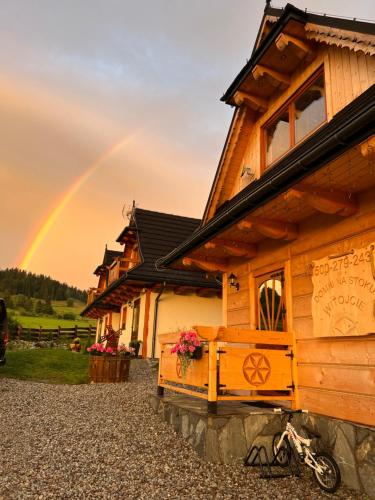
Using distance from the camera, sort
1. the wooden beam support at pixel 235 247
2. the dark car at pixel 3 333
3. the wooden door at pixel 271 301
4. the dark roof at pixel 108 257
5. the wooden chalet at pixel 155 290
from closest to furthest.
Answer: the wooden door at pixel 271 301 < the wooden beam support at pixel 235 247 < the dark car at pixel 3 333 < the wooden chalet at pixel 155 290 < the dark roof at pixel 108 257

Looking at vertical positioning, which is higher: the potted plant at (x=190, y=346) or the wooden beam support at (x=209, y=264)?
the wooden beam support at (x=209, y=264)

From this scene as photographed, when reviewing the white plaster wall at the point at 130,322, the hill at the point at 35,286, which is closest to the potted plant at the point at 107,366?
the white plaster wall at the point at 130,322

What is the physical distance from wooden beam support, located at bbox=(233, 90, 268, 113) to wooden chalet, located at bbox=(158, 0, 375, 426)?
3cm

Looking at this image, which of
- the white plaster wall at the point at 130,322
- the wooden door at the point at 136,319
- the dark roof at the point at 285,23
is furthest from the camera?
the wooden door at the point at 136,319

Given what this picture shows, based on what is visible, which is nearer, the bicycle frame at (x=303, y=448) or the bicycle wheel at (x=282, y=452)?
the bicycle frame at (x=303, y=448)

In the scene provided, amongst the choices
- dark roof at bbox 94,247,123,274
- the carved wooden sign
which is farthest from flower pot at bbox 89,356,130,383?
dark roof at bbox 94,247,123,274

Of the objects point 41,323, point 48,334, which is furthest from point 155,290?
point 41,323

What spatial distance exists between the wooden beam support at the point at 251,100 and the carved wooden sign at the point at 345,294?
401 cm

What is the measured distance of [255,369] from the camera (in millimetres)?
5297

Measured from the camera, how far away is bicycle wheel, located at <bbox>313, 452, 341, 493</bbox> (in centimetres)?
408

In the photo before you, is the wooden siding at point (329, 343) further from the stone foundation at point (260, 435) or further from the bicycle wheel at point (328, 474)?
the bicycle wheel at point (328, 474)

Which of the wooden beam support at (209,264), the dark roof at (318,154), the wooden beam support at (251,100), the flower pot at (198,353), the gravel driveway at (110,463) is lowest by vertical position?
the gravel driveway at (110,463)

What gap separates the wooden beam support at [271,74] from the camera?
709 centimetres

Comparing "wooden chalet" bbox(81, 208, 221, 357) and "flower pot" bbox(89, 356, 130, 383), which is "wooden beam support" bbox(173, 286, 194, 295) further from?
"flower pot" bbox(89, 356, 130, 383)
